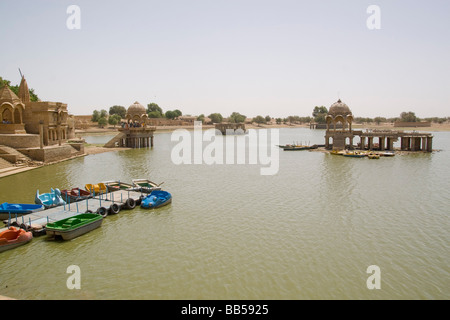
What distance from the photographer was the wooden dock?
1983 centimetres

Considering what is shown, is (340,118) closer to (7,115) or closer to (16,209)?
(7,115)

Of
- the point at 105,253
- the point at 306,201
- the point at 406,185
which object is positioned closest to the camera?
the point at 105,253

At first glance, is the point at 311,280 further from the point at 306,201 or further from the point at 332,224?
the point at 306,201

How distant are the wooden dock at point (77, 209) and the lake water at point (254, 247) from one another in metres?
0.95

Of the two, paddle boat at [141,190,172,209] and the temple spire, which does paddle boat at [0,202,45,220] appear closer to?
paddle boat at [141,190,172,209]

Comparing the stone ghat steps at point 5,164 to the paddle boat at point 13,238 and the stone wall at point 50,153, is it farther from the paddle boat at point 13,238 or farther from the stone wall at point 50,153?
the paddle boat at point 13,238

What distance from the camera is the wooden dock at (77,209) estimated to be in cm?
1983

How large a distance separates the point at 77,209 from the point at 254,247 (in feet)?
39.0

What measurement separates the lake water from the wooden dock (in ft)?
3.11
